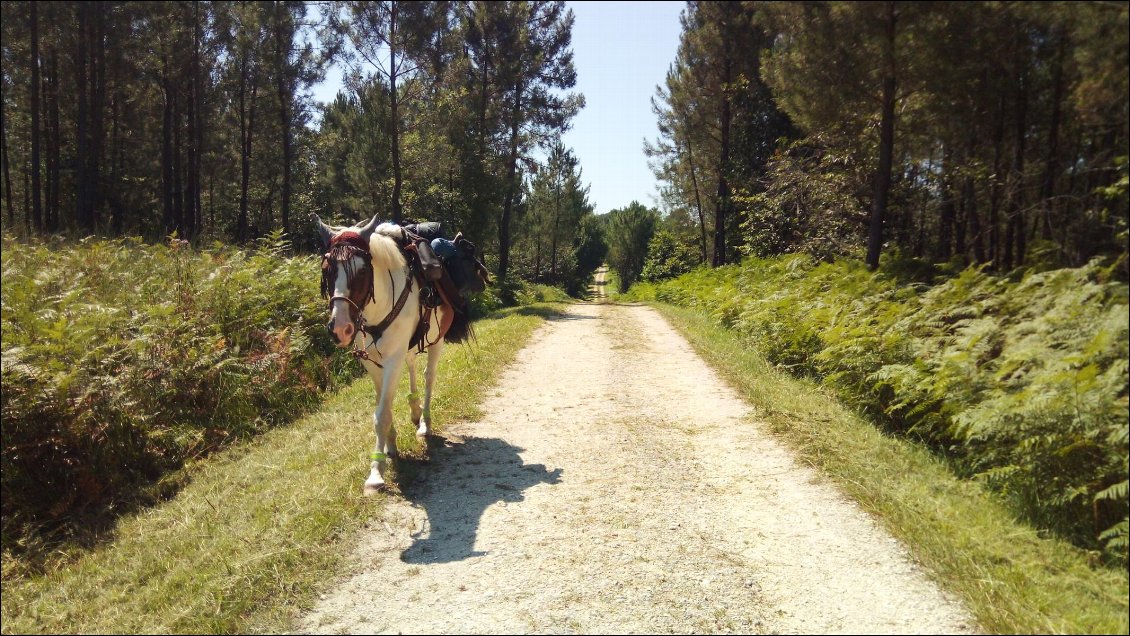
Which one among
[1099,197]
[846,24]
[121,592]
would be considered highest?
[846,24]

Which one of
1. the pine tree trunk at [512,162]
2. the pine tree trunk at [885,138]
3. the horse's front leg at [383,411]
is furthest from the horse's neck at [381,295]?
the pine tree trunk at [512,162]

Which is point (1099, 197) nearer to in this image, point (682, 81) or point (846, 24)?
point (846, 24)

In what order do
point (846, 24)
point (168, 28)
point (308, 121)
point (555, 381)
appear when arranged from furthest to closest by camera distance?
point (308, 121)
point (168, 28)
point (555, 381)
point (846, 24)

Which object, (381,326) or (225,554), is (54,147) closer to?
(381,326)

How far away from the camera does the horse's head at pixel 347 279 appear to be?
14.1ft

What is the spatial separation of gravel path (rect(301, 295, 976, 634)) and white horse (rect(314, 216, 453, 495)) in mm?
687

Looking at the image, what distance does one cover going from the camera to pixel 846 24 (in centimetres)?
833

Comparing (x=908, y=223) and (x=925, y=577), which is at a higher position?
(x=908, y=223)

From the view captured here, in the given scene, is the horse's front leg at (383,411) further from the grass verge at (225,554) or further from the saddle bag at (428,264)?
the saddle bag at (428,264)

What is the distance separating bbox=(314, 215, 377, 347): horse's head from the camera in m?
4.29

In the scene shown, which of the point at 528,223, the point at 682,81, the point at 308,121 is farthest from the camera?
the point at 528,223

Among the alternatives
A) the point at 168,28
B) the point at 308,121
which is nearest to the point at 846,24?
the point at 168,28

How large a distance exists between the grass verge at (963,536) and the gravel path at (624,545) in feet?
0.55

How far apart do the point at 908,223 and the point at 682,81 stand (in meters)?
13.4
